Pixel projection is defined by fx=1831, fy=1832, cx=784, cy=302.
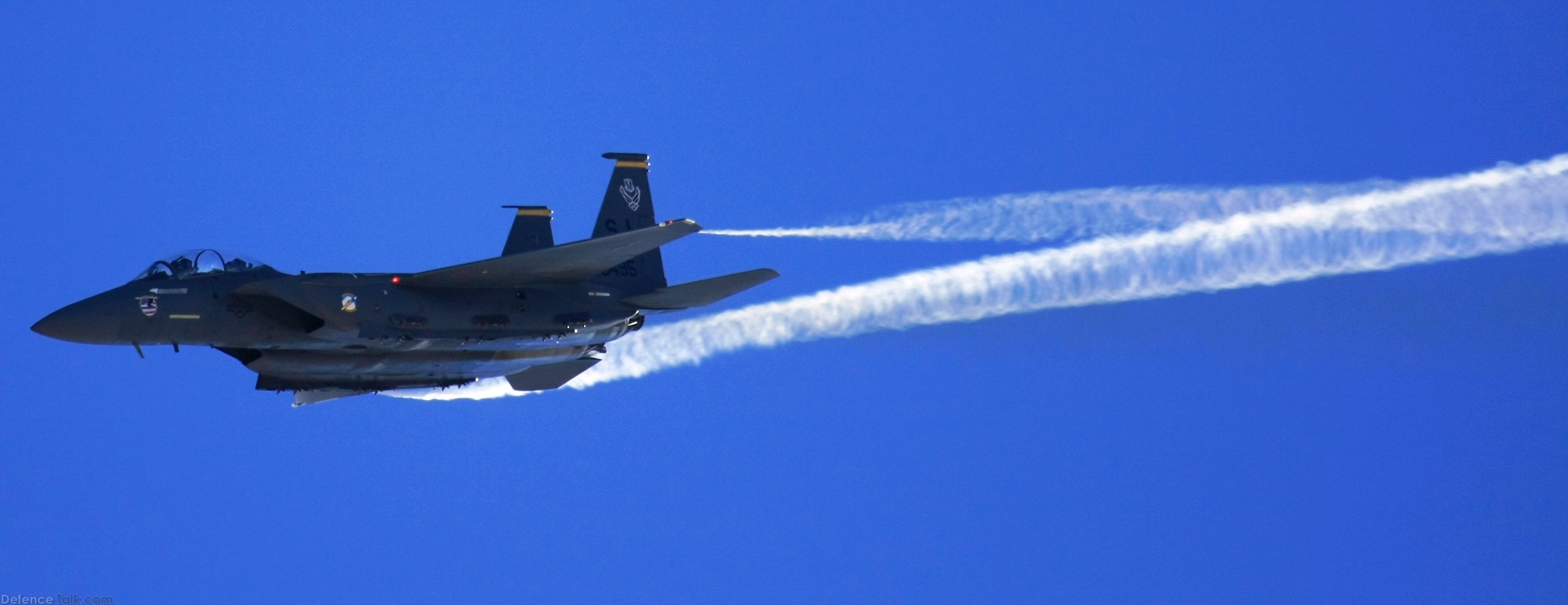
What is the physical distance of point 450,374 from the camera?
35.1m

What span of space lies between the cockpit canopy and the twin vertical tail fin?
7272 millimetres

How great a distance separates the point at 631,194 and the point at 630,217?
1.63ft

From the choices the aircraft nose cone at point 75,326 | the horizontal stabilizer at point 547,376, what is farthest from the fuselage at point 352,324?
the horizontal stabilizer at point 547,376

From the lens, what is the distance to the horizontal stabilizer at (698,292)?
3400 cm

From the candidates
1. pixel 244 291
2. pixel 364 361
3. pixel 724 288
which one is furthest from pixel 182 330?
pixel 724 288

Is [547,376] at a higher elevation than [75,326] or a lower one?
lower

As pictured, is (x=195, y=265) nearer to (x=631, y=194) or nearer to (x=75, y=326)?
(x=75, y=326)

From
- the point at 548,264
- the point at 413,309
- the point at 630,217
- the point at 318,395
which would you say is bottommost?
the point at 318,395

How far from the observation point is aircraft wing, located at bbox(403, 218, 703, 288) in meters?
31.6

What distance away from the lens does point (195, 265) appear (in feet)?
103

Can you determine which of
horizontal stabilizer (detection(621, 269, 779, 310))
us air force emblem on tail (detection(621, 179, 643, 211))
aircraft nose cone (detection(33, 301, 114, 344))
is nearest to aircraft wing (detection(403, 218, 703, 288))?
horizontal stabilizer (detection(621, 269, 779, 310))

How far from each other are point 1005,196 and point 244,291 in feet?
52.8

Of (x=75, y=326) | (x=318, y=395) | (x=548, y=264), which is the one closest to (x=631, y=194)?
(x=548, y=264)

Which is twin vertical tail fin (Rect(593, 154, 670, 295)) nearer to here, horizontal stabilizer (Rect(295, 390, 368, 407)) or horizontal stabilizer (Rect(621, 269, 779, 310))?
horizontal stabilizer (Rect(621, 269, 779, 310))
